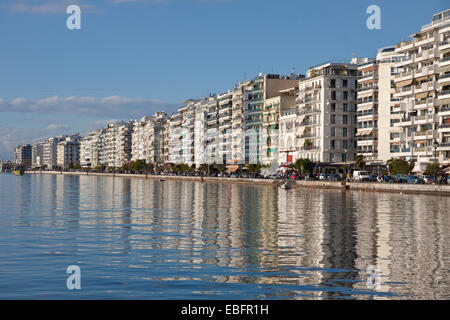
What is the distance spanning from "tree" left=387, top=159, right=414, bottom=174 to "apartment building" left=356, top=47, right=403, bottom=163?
11.8m

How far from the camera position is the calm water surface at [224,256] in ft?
59.4

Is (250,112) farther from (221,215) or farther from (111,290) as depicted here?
(111,290)

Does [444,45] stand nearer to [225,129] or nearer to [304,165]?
[304,165]

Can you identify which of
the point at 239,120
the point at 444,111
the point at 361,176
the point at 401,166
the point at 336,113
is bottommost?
the point at 361,176

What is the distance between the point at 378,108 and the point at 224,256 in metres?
93.2

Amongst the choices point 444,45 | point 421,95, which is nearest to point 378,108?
point 421,95

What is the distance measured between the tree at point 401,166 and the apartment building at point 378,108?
1180 centimetres

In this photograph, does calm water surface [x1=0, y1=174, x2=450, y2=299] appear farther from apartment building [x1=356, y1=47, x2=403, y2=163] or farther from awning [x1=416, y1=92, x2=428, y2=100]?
apartment building [x1=356, y1=47, x2=403, y2=163]

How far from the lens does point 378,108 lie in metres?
113

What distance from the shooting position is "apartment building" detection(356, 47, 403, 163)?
109 meters

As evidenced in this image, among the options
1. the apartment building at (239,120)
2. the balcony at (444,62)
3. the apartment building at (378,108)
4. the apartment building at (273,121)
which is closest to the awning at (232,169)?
the apartment building at (239,120)

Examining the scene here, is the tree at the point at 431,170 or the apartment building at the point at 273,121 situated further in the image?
the apartment building at the point at 273,121

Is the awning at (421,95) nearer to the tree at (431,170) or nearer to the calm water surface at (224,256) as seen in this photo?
the tree at (431,170)
